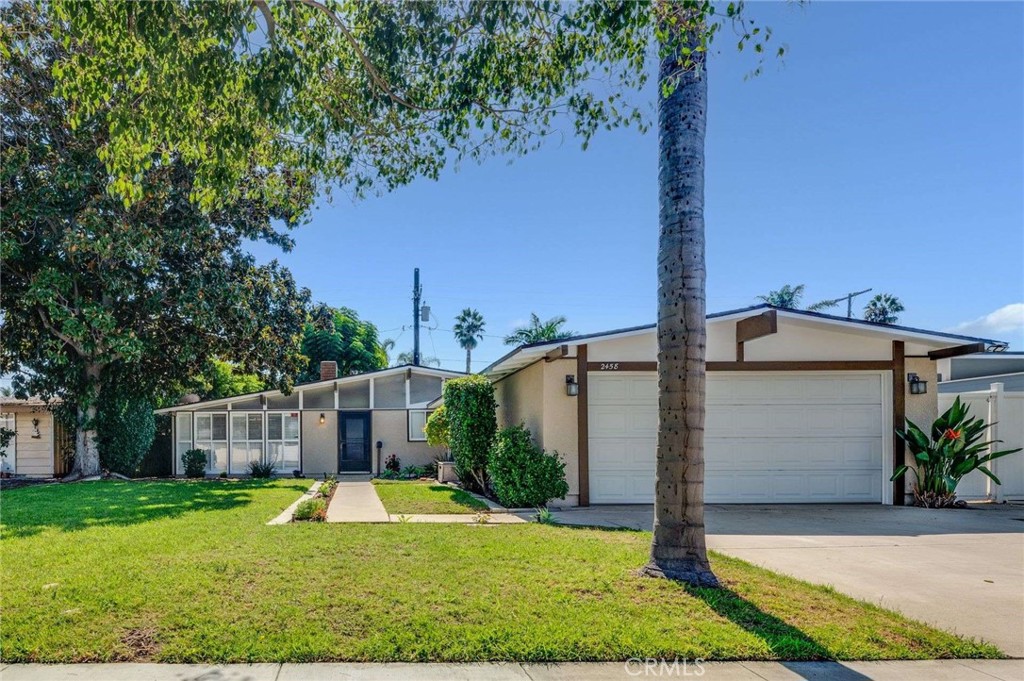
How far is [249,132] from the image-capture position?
574 centimetres

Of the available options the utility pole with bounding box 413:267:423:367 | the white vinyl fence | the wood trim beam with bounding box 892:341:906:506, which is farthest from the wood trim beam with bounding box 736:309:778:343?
the utility pole with bounding box 413:267:423:367

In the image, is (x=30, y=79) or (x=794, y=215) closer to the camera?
(x=30, y=79)

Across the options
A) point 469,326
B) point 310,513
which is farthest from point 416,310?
point 310,513

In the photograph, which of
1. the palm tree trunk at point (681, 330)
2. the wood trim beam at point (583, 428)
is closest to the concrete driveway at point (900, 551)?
the wood trim beam at point (583, 428)

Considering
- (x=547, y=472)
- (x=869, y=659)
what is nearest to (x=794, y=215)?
(x=547, y=472)

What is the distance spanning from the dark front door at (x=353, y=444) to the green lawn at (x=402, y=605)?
11.8 m

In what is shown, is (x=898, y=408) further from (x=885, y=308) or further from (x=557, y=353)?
(x=885, y=308)

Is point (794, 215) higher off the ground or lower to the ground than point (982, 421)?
higher

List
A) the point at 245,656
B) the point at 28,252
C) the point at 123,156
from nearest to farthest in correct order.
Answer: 1. the point at 245,656
2. the point at 123,156
3. the point at 28,252

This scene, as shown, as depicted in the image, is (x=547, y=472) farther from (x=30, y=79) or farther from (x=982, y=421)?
(x=30, y=79)

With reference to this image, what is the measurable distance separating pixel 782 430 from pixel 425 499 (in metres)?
6.57

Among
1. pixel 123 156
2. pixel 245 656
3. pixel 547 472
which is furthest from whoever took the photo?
pixel 547 472

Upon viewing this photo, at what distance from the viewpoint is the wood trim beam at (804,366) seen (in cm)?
A: 1079

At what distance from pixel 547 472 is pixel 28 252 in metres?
13.1
